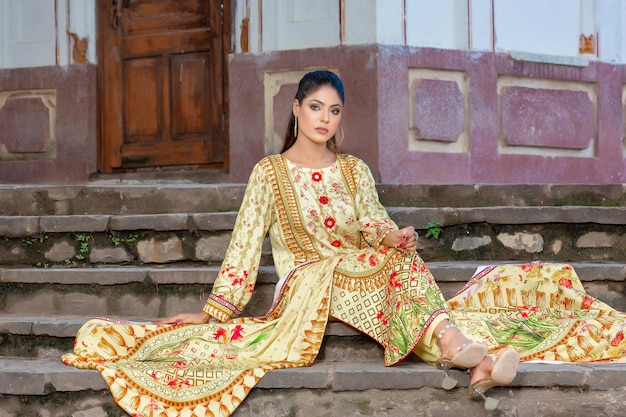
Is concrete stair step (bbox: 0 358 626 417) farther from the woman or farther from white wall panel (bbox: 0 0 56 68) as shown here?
white wall panel (bbox: 0 0 56 68)

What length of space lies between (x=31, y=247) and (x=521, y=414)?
2831 millimetres

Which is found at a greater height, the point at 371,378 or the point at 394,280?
the point at 394,280

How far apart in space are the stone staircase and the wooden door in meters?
1.79

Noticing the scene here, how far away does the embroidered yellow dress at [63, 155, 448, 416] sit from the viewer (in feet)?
12.0

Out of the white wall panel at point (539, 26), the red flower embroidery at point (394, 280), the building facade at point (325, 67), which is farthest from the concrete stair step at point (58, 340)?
the white wall panel at point (539, 26)

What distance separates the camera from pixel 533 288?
448 centimetres

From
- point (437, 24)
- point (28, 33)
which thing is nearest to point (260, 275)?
point (437, 24)

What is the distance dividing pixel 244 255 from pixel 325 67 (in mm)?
2808

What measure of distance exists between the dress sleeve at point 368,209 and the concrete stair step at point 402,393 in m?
0.68

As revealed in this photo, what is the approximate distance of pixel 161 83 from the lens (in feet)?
24.7

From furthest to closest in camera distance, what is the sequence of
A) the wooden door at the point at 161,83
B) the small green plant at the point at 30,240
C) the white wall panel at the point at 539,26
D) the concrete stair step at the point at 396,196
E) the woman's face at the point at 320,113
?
1. the wooden door at the point at 161,83
2. the white wall panel at the point at 539,26
3. the concrete stair step at the point at 396,196
4. the small green plant at the point at 30,240
5. the woman's face at the point at 320,113

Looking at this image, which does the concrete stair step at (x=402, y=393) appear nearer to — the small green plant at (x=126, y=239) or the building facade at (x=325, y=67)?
the small green plant at (x=126, y=239)

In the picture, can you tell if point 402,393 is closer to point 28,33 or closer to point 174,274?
point 174,274

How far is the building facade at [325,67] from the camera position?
6.65 meters
